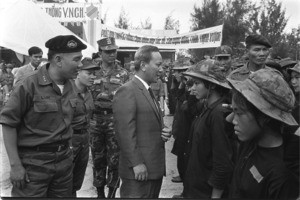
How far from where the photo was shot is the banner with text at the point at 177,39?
295 inches

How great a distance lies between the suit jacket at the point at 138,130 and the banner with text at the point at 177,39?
4577 millimetres

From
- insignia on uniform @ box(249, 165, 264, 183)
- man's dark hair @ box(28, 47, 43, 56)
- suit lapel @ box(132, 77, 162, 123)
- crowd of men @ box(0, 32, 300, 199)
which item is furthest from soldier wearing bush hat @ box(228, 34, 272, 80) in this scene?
man's dark hair @ box(28, 47, 43, 56)

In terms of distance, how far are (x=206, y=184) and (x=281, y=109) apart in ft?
3.04

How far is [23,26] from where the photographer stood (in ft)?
16.2

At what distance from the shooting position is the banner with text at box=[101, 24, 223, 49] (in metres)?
7.48

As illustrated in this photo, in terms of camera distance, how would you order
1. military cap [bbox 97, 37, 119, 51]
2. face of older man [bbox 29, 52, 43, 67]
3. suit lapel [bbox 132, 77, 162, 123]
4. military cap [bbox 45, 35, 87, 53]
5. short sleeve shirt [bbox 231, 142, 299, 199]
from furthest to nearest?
face of older man [bbox 29, 52, 43, 67]
military cap [bbox 97, 37, 119, 51]
suit lapel [bbox 132, 77, 162, 123]
military cap [bbox 45, 35, 87, 53]
short sleeve shirt [bbox 231, 142, 299, 199]

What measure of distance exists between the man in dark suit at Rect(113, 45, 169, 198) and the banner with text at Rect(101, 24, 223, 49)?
4.52 m

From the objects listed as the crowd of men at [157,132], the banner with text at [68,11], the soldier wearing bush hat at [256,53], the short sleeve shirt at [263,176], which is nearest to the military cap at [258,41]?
the soldier wearing bush hat at [256,53]

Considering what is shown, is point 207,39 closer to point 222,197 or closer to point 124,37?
point 124,37

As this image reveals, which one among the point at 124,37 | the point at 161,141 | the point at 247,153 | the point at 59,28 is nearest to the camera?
the point at 247,153

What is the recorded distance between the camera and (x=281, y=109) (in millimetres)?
1619

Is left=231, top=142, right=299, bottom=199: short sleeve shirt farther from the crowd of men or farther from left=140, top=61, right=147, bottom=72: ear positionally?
left=140, top=61, right=147, bottom=72: ear

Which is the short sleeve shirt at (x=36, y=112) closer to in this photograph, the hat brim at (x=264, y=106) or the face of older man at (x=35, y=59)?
the hat brim at (x=264, y=106)

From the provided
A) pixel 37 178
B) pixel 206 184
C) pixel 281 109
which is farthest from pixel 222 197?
pixel 37 178
